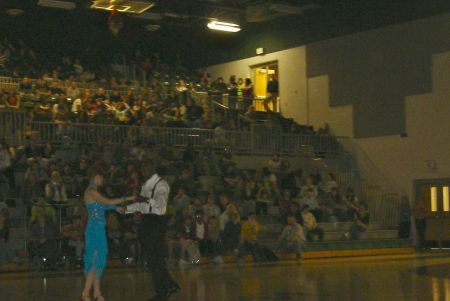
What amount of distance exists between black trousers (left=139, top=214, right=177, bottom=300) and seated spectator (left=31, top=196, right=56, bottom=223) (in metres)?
9.01

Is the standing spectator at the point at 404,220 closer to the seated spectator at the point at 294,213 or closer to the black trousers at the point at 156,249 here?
the seated spectator at the point at 294,213

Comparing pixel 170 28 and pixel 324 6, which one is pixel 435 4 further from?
pixel 170 28

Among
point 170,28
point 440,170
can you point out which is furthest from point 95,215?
point 170,28

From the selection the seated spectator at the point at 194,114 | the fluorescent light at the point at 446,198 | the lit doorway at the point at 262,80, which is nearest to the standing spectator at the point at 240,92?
the lit doorway at the point at 262,80

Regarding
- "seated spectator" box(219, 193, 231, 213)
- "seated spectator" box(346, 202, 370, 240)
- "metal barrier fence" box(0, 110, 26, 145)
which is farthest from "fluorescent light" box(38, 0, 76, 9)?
"seated spectator" box(346, 202, 370, 240)

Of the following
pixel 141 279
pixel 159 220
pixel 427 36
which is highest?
pixel 427 36

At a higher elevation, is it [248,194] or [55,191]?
[55,191]

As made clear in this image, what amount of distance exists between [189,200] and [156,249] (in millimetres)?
11438

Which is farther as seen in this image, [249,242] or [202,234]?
[249,242]

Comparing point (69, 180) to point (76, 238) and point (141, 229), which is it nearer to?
point (76, 238)

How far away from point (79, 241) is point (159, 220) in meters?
8.65

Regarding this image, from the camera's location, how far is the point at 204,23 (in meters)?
33.3

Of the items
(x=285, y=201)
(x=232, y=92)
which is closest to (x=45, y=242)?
(x=285, y=201)

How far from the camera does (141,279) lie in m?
15.7
